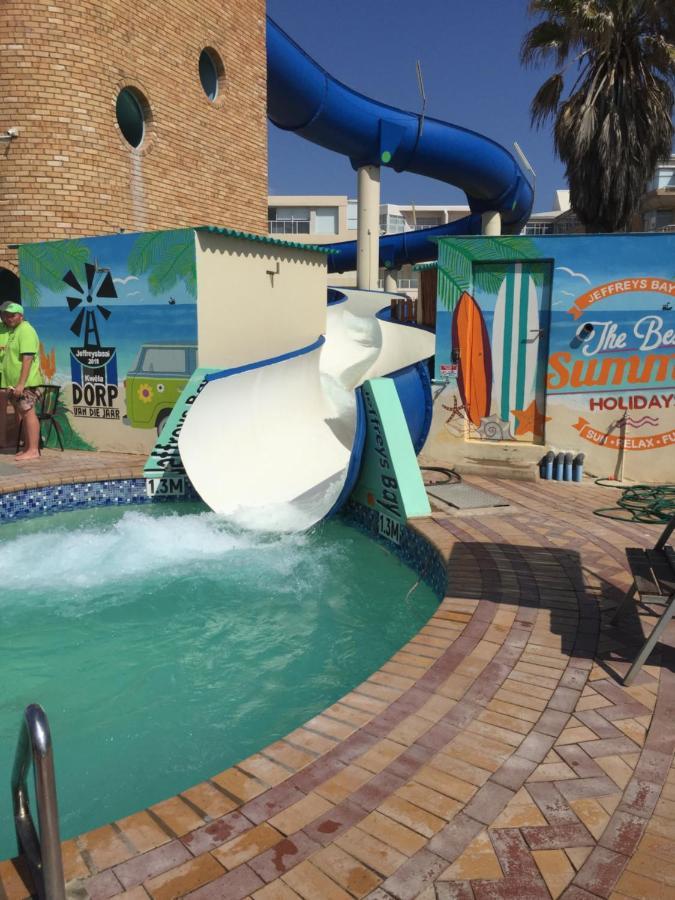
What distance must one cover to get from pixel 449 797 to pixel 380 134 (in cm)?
1776

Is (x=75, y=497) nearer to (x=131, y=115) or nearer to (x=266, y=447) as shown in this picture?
(x=266, y=447)

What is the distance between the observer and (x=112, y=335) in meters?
9.12

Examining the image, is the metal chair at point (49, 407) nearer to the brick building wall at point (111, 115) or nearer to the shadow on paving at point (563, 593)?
the brick building wall at point (111, 115)

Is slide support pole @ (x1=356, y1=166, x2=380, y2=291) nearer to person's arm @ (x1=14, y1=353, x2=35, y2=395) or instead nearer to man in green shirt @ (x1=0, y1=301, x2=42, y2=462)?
man in green shirt @ (x1=0, y1=301, x2=42, y2=462)

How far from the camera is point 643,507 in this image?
6.47 metres

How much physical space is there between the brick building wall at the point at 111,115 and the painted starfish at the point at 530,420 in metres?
6.87

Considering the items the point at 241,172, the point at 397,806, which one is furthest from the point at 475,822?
the point at 241,172

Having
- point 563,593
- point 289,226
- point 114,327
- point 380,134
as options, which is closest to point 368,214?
point 380,134

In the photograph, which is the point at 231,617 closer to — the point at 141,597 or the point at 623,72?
the point at 141,597

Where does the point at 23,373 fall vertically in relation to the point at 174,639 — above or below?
above

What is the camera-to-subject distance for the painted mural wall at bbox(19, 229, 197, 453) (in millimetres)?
8594

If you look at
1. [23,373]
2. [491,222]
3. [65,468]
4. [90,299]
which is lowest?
[65,468]

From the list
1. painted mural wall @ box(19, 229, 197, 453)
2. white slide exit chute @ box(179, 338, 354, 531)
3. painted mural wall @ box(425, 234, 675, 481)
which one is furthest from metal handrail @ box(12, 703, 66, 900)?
painted mural wall @ box(19, 229, 197, 453)

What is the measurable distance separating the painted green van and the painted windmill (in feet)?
2.62
